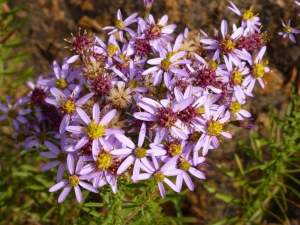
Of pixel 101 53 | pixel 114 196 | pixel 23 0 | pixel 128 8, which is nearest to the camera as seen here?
pixel 114 196

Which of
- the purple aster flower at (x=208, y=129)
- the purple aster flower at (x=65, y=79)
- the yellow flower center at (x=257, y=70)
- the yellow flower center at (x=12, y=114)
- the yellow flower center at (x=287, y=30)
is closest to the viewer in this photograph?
the purple aster flower at (x=208, y=129)

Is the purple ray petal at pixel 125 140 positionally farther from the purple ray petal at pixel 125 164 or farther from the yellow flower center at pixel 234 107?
the yellow flower center at pixel 234 107

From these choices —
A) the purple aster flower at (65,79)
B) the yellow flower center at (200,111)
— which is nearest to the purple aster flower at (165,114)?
the yellow flower center at (200,111)

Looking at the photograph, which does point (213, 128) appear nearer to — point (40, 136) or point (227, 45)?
point (227, 45)

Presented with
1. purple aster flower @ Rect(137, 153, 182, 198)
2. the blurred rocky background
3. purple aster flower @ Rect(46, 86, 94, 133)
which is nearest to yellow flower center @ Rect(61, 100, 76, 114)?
purple aster flower @ Rect(46, 86, 94, 133)

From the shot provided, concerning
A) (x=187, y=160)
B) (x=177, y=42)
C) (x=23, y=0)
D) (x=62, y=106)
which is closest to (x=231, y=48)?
(x=177, y=42)

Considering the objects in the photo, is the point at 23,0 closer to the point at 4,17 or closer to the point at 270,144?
the point at 4,17

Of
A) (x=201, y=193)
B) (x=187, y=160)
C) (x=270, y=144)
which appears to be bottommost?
(x=201, y=193)
